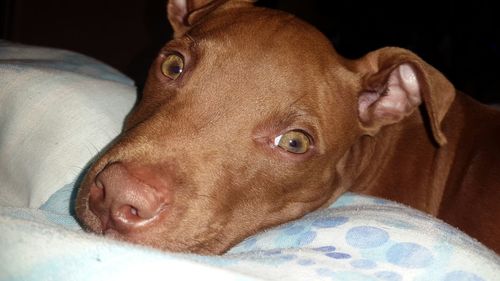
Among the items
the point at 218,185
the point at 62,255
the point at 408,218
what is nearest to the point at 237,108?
the point at 218,185

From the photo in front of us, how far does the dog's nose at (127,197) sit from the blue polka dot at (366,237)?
2.73 feet

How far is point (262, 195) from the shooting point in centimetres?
320

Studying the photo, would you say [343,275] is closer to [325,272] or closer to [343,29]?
[325,272]

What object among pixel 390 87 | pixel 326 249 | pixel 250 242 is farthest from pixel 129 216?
pixel 390 87

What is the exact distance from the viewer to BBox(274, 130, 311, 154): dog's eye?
10.4 ft

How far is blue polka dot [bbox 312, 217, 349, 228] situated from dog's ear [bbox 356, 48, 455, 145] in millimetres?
1384

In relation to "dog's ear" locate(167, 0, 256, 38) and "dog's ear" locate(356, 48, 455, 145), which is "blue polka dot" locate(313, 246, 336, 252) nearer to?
"dog's ear" locate(356, 48, 455, 145)

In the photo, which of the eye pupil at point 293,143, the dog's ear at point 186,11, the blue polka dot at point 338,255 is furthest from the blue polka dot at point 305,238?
the dog's ear at point 186,11

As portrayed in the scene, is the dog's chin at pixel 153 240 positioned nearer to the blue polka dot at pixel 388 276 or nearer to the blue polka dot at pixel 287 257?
the blue polka dot at pixel 287 257

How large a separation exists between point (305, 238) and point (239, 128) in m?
0.72

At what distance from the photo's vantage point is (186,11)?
436 cm

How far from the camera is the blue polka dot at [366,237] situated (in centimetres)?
243

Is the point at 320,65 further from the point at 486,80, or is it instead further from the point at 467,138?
the point at 486,80

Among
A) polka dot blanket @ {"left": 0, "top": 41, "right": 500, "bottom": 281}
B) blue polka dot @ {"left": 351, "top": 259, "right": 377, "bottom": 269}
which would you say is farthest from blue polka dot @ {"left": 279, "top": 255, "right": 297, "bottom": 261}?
blue polka dot @ {"left": 351, "top": 259, "right": 377, "bottom": 269}
